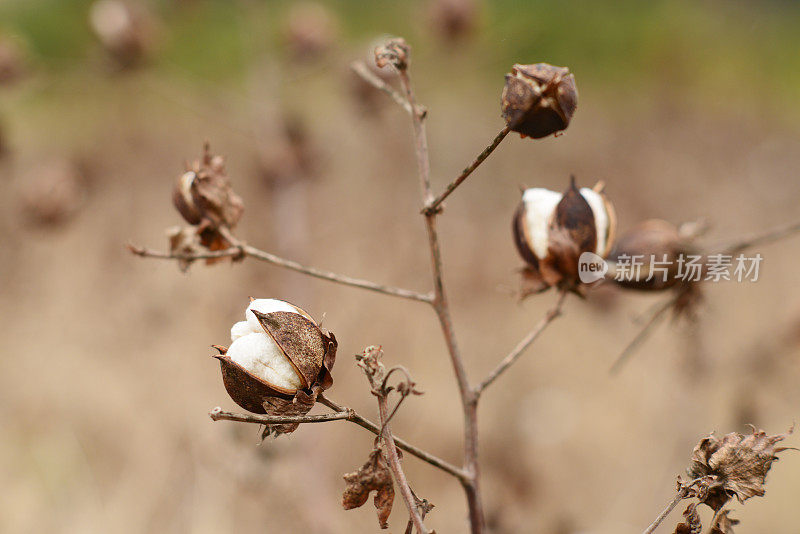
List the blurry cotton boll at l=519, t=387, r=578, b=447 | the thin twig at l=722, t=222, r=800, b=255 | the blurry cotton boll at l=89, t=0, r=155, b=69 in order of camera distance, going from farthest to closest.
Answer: the blurry cotton boll at l=519, t=387, r=578, b=447
the blurry cotton boll at l=89, t=0, r=155, b=69
the thin twig at l=722, t=222, r=800, b=255

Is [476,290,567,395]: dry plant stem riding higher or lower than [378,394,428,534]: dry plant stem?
higher

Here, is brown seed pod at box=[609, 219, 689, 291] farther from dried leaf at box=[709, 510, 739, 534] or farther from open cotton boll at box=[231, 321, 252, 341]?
open cotton boll at box=[231, 321, 252, 341]

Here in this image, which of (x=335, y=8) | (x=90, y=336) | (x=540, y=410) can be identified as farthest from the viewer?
(x=335, y=8)

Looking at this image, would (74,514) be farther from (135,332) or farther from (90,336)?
(90,336)

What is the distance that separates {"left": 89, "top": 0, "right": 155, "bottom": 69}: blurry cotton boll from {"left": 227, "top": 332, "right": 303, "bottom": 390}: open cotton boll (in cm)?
150

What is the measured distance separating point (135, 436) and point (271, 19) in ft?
9.37

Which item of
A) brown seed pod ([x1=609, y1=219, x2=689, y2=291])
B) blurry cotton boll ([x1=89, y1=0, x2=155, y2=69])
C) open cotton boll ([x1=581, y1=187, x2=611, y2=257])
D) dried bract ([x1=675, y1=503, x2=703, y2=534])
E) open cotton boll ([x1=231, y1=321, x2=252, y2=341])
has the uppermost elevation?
blurry cotton boll ([x1=89, y1=0, x2=155, y2=69])

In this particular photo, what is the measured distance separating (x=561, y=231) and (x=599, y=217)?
5 centimetres

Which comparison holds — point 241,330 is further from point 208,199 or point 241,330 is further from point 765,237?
point 765,237

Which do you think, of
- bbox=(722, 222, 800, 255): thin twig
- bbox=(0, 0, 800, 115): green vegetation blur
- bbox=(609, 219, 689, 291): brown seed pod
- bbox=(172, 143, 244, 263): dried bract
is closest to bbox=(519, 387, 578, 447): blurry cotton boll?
bbox=(609, 219, 689, 291): brown seed pod

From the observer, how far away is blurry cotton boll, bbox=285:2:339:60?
1.89 m

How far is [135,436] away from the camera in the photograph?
2.32 meters

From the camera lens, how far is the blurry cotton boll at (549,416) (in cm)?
233

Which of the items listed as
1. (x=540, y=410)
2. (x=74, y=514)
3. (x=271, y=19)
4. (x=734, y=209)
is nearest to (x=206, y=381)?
(x=74, y=514)
